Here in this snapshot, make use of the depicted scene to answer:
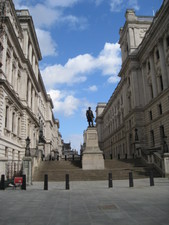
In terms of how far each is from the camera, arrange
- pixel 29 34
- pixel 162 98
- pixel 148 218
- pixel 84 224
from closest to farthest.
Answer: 1. pixel 84 224
2. pixel 148 218
3. pixel 162 98
4. pixel 29 34

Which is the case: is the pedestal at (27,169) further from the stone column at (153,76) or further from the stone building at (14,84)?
the stone column at (153,76)

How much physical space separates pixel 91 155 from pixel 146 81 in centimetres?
2225

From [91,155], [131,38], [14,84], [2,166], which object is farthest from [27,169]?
[131,38]

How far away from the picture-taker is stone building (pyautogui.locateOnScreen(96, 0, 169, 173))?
103 feet

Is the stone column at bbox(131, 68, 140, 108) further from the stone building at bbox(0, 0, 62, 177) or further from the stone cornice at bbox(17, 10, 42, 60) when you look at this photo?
the stone cornice at bbox(17, 10, 42, 60)

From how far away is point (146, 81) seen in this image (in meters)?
39.7

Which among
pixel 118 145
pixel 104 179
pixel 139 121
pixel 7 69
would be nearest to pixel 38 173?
pixel 104 179

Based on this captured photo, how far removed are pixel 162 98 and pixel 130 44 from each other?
16.6 m

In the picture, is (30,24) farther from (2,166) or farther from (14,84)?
(2,166)

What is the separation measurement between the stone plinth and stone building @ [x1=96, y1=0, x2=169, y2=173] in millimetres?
5686

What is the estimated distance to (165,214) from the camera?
582cm

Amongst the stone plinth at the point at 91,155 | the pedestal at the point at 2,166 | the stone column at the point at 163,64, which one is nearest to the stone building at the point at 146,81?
the stone column at the point at 163,64

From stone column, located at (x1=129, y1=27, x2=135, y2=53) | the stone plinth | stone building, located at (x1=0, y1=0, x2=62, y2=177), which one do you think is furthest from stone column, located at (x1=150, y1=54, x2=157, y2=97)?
stone building, located at (x1=0, y1=0, x2=62, y2=177)

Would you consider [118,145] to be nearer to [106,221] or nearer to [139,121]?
[139,121]
